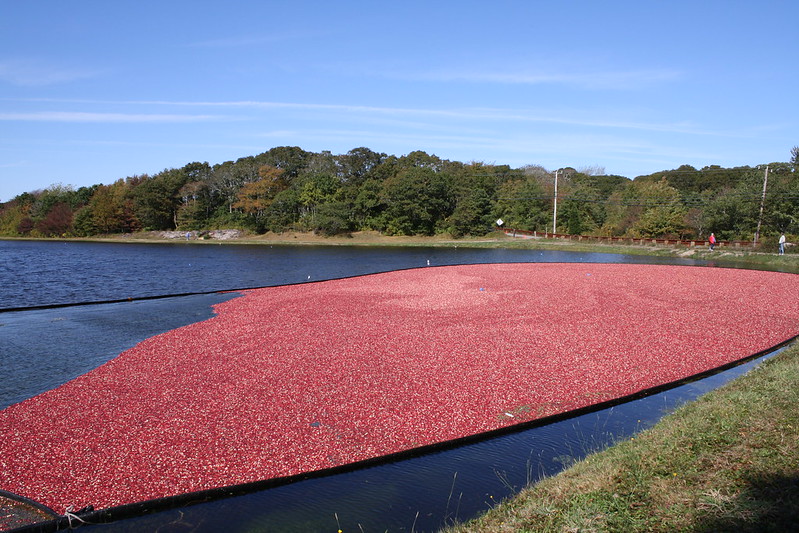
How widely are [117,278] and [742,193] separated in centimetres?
4793

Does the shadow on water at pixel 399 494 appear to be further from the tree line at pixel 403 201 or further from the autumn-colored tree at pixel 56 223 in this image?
the autumn-colored tree at pixel 56 223

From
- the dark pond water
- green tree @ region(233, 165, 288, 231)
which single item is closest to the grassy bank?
the dark pond water

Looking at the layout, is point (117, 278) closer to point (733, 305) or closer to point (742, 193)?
point (733, 305)

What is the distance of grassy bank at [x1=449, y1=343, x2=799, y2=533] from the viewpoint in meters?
4.60

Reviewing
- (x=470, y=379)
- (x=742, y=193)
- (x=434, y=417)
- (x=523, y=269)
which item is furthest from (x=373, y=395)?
(x=742, y=193)

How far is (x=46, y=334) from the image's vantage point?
15.4 m

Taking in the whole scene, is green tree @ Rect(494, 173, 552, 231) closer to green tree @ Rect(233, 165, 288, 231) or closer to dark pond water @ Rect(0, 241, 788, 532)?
green tree @ Rect(233, 165, 288, 231)

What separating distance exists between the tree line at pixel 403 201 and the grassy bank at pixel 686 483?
41.6 meters

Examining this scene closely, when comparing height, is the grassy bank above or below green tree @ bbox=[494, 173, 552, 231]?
below

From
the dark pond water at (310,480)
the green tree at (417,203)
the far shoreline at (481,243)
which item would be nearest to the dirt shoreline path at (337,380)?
the dark pond water at (310,480)

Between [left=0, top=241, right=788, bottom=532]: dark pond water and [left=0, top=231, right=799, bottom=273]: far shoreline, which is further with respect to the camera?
[left=0, top=231, right=799, bottom=273]: far shoreline

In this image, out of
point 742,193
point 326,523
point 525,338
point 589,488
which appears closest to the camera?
point 589,488

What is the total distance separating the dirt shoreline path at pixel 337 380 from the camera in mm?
6902

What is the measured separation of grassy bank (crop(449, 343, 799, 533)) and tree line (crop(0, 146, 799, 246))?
137ft
